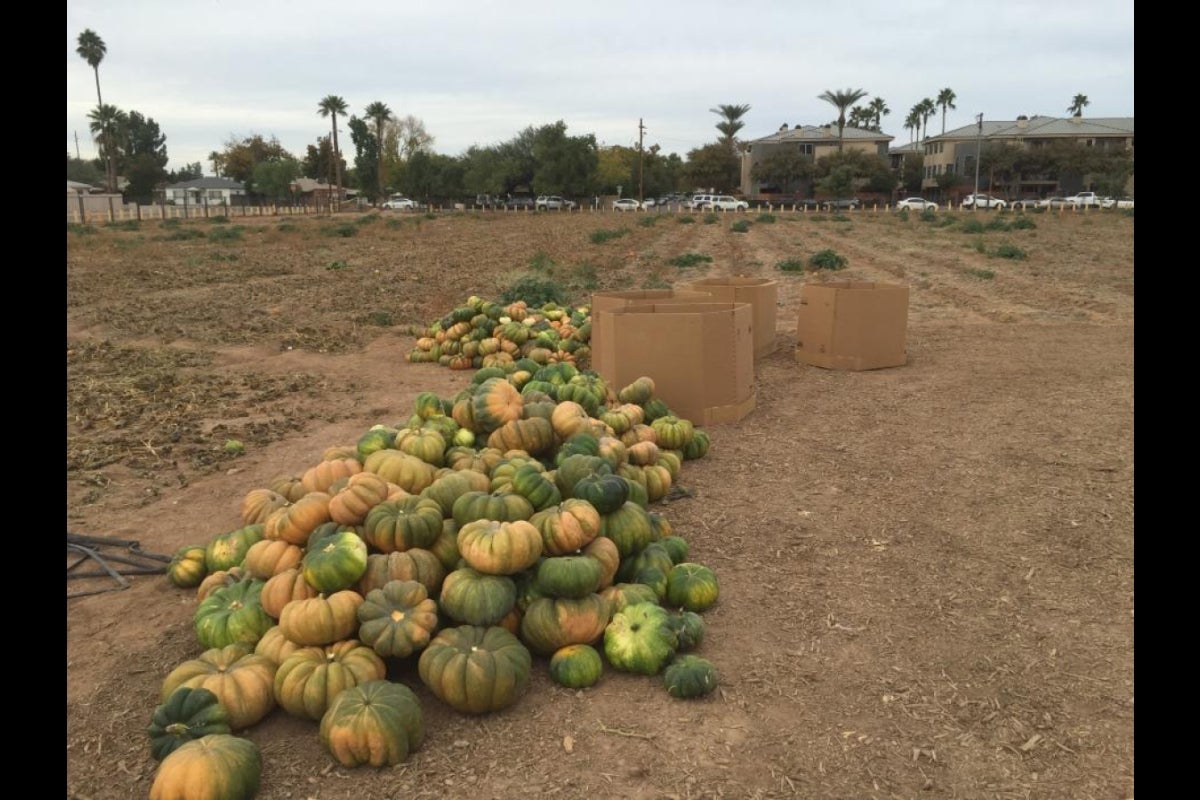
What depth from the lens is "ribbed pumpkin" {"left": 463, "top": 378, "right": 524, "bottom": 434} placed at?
199 inches

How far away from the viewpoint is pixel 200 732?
299 cm

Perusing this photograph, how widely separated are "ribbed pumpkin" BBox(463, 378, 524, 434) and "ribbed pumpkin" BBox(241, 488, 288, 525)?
1.25 metres

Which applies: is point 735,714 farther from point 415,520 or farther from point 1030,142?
point 1030,142

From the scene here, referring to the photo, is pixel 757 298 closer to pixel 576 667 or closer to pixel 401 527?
pixel 401 527

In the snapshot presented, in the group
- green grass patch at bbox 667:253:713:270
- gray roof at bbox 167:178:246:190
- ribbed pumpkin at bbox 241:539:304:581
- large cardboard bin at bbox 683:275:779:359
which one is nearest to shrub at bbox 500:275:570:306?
large cardboard bin at bbox 683:275:779:359

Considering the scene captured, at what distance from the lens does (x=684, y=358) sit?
7176 mm

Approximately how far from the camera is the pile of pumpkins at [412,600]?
3012 mm

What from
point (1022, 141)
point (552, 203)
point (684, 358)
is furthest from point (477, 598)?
point (1022, 141)

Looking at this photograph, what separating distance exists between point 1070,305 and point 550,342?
10597mm

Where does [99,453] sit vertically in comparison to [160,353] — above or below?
below

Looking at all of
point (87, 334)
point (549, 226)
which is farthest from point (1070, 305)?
point (549, 226)

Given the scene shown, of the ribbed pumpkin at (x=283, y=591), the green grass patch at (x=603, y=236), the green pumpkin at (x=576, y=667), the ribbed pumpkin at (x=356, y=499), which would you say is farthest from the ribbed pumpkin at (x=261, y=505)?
the green grass patch at (x=603, y=236)

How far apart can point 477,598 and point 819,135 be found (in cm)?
10062

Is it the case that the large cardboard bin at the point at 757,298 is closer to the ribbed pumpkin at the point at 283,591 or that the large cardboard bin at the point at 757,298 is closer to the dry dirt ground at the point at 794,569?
the dry dirt ground at the point at 794,569
